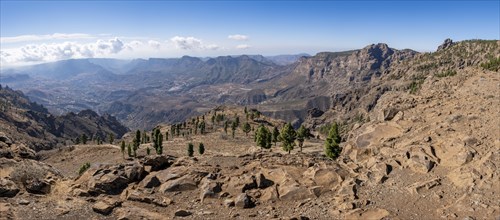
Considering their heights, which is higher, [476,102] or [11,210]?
[476,102]

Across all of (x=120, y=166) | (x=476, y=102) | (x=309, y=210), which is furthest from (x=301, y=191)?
(x=476, y=102)

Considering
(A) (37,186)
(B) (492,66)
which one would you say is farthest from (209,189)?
(B) (492,66)

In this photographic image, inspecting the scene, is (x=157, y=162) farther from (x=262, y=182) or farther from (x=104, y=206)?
(x=262, y=182)

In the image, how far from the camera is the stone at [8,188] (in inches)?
1729

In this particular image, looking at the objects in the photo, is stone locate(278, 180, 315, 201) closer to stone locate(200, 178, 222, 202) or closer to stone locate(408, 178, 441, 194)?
stone locate(200, 178, 222, 202)

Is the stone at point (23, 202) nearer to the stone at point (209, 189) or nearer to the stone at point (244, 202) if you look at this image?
the stone at point (209, 189)

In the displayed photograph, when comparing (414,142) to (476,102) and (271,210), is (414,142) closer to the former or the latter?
(476,102)

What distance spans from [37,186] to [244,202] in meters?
27.5

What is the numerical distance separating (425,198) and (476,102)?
1229 inches

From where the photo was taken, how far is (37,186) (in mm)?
47156

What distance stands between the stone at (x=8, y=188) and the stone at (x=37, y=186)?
60.0 inches

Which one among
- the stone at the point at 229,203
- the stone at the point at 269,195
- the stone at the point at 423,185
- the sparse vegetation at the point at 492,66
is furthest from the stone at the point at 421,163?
the sparse vegetation at the point at 492,66

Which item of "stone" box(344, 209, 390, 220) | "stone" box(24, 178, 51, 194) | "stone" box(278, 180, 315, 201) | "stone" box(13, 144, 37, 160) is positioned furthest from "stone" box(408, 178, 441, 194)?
"stone" box(13, 144, 37, 160)

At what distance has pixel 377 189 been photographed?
43438mm
